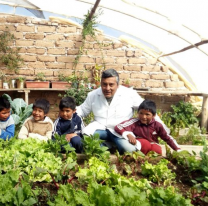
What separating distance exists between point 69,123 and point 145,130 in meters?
0.94

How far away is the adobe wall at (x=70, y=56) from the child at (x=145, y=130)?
365cm

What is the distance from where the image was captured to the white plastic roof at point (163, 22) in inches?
178

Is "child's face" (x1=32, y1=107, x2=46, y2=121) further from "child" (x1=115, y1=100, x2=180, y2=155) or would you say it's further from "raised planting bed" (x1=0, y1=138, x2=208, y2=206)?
"child" (x1=115, y1=100, x2=180, y2=155)

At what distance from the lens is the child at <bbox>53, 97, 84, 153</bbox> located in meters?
3.13

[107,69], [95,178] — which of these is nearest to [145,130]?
[107,69]

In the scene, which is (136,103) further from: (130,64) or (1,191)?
(130,64)

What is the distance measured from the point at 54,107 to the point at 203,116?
352 cm

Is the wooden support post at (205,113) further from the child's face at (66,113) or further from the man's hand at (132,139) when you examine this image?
the child's face at (66,113)

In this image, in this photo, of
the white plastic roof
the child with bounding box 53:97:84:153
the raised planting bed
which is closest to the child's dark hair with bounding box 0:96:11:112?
the child with bounding box 53:97:84:153

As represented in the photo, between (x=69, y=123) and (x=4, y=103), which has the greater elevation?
(x=4, y=103)

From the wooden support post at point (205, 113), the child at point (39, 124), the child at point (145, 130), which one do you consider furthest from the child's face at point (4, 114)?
the wooden support post at point (205, 113)

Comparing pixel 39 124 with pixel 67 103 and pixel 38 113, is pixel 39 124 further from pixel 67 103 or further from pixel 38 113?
pixel 67 103

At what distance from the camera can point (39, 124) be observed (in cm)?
345

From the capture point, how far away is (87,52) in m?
6.72
